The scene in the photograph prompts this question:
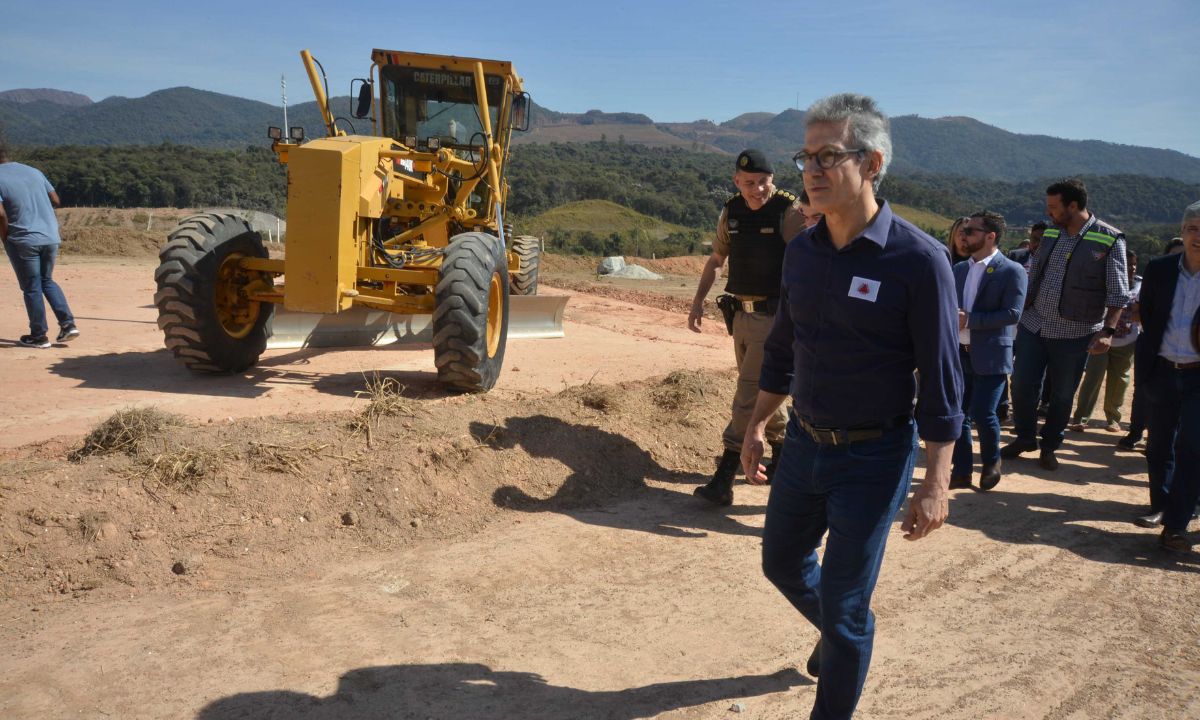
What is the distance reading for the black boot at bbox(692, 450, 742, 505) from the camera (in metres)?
5.27

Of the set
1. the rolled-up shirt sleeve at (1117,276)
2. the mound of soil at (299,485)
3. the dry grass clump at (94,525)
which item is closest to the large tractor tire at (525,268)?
the mound of soil at (299,485)

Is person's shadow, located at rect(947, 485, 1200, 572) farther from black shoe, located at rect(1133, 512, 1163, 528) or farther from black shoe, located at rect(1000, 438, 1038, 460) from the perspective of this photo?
black shoe, located at rect(1000, 438, 1038, 460)

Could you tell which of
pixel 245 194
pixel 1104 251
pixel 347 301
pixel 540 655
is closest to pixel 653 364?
pixel 347 301

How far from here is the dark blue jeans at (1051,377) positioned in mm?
6383

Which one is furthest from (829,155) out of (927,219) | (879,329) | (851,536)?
(927,219)

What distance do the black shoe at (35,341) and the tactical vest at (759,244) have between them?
22.7 feet

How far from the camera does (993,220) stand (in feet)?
19.8

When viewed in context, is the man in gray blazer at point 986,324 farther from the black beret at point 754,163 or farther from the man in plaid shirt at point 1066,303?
the black beret at point 754,163

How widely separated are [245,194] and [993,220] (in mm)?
41730

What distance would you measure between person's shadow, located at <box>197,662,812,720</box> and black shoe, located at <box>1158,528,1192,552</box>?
115 inches

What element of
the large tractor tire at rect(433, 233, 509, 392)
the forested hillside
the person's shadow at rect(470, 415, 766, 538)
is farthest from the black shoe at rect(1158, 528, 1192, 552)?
the forested hillside

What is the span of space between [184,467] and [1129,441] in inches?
288

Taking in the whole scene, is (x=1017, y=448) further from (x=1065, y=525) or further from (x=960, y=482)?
(x=1065, y=525)

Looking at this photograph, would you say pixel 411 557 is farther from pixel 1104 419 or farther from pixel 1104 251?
pixel 1104 419
